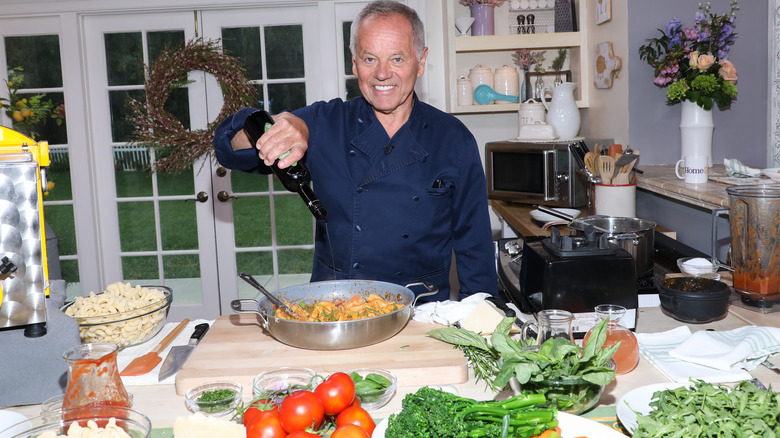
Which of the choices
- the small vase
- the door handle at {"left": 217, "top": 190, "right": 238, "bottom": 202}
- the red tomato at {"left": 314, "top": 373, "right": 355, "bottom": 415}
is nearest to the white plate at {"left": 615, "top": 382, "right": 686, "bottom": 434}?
the red tomato at {"left": 314, "top": 373, "right": 355, "bottom": 415}

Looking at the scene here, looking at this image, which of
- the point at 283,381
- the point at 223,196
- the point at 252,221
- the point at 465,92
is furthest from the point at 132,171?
the point at 283,381

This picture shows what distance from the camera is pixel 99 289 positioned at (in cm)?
438

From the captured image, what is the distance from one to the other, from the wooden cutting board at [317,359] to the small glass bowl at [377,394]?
10cm

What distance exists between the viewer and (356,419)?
0.99 meters

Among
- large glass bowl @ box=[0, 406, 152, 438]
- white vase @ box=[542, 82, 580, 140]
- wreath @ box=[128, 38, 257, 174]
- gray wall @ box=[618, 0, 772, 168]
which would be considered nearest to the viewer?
large glass bowl @ box=[0, 406, 152, 438]

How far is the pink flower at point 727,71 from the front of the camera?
117 inches

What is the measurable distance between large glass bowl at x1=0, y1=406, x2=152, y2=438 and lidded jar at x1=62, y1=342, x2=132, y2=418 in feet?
0.38

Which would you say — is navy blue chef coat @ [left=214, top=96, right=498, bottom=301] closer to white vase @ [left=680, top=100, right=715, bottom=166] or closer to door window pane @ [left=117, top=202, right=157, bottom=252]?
white vase @ [left=680, top=100, right=715, bottom=166]

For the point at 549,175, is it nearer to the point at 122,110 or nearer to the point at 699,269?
the point at 699,269

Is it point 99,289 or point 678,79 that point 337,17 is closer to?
point 678,79

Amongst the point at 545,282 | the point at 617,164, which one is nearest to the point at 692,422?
the point at 545,282

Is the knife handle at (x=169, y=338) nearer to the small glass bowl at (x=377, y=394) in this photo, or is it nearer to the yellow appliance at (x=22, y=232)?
the yellow appliance at (x=22, y=232)

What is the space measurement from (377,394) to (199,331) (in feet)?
1.96

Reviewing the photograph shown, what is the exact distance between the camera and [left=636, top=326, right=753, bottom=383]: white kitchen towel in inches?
49.9
